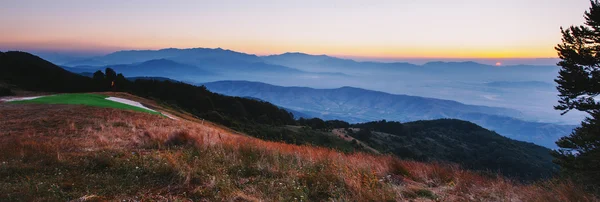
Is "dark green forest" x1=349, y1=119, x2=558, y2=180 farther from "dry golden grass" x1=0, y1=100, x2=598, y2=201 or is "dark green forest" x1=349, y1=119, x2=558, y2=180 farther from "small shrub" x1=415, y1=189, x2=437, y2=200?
"small shrub" x1=415, y1=189, x2=437, y2=200

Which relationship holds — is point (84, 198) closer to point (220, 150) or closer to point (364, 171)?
point (220, 150)

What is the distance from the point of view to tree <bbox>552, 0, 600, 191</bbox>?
14508mm

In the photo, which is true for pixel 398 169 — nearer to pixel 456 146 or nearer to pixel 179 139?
pixel 179 139

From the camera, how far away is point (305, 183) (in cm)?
508

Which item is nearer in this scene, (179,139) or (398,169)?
(398,169)

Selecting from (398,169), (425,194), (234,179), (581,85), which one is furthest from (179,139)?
(581,85)

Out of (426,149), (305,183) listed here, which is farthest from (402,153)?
(305,183)

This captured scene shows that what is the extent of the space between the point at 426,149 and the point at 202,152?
86019mm

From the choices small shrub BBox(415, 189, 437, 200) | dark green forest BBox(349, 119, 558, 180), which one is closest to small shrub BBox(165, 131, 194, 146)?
small shrub BBox(415, 189, 437, 200)

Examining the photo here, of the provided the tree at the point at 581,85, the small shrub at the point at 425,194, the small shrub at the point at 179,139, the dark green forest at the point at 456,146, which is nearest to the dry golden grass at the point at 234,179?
the small shrub at the point at 425,194

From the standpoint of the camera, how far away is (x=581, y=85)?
15.2 meters

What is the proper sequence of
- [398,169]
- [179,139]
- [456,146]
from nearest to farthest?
[398,169] < [179,139] < [456,146]

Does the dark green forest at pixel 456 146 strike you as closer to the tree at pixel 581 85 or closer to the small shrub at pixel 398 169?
the tree at pixel 581 85

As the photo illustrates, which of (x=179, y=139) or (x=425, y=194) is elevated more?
(x=179, y=139)
